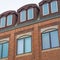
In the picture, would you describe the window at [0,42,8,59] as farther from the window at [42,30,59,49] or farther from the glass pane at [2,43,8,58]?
the window at [42,30,59,49]

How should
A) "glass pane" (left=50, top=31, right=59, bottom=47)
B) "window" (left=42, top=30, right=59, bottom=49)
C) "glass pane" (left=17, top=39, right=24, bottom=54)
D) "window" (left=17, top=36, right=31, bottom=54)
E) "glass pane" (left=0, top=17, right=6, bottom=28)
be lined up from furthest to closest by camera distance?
"glass pane" (left=0, top=17, right=6, bottom=28) → "glass pane" (left=17, top=39, right=24, bottom=54) → "window" (left=17, top=36, right=31, bottom=54) → "window" (left=42, top=30, right=59, bottom=49) → "glass pane" (left=50, top=31, right=59, bottom=47)

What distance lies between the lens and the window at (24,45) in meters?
25.6

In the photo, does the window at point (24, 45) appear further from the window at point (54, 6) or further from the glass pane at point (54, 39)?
the window at point (54, 6)

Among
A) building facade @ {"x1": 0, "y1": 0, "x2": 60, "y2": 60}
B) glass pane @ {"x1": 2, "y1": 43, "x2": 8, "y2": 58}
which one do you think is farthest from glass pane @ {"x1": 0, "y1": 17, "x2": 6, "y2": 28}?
glass pane @ {"x1": 2, "y1": 43, "x2": 8, "y2": 58}

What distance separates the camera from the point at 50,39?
2414 cm

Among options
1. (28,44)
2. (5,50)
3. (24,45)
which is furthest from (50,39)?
(5,50)

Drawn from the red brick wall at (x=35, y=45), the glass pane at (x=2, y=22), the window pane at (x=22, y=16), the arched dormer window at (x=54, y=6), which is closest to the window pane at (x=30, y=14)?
the window pane at (x=22, y=16)

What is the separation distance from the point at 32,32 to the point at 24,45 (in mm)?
2037

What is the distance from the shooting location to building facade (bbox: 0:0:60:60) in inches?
944

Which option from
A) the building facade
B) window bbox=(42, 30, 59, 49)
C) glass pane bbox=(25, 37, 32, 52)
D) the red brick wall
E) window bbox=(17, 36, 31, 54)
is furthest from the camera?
window bbox=(17, 36, 31, 54)

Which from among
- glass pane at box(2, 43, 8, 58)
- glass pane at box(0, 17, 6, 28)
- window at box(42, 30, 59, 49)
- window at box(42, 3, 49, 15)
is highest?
window at box(42, 3, 49, 15)

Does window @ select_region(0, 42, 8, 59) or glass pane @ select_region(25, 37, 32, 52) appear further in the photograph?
window @ select_region(0, 42, 8, 59)

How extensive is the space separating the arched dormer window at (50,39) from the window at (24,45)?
2190 mm

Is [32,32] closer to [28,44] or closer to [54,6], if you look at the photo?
[28,44]
